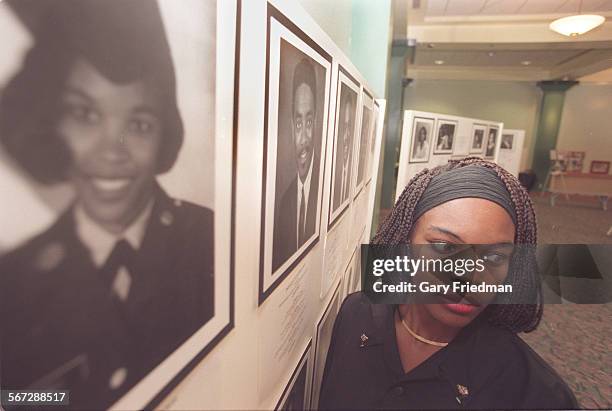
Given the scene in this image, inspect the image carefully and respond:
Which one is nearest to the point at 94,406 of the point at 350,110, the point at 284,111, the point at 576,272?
the point at 284,111

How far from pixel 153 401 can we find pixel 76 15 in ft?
1.05

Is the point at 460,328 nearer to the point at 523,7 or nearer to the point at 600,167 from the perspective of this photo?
the point at 600,167

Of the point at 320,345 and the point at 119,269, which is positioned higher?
the point at 119,269

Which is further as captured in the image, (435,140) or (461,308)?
(435,140)

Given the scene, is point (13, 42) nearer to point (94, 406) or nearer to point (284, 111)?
point (94, 406)

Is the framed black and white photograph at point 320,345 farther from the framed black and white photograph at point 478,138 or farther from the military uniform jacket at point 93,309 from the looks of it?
the framed black and white photograph at point 478,138

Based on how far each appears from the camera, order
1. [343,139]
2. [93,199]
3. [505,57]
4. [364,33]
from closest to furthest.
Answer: [93,199] < [343,139] < [505,57] < [364,33]

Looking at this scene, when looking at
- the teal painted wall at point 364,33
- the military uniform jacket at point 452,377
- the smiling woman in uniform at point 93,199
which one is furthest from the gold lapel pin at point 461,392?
the teal painted wall at point 364,33

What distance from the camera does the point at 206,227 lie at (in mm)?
362

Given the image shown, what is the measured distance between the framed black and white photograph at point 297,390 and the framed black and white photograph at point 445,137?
2.02 m

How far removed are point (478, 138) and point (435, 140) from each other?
1.06 ft

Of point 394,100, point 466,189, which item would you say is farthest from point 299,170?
point 394,100

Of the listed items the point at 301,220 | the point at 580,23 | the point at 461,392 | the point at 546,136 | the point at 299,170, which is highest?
the point at 580,23

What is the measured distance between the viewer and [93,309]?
9.6 inches
